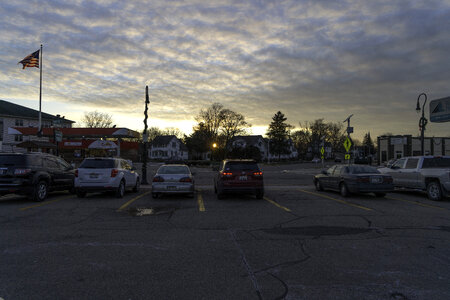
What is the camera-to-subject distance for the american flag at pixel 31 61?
26378mm

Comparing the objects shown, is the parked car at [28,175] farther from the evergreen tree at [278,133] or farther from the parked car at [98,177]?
the evergreen tree at [278,133]

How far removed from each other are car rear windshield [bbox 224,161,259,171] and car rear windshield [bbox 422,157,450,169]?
7392 mm

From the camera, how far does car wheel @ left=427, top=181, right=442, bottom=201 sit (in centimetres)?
1248

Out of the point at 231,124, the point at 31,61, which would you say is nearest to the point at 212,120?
the point at 231,124

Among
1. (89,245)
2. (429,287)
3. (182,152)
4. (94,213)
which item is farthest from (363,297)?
(182,152)

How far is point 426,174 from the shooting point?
514 inches

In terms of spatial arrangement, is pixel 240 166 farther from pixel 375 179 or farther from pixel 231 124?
pixel 231 124

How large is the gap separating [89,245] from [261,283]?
11.4 ft

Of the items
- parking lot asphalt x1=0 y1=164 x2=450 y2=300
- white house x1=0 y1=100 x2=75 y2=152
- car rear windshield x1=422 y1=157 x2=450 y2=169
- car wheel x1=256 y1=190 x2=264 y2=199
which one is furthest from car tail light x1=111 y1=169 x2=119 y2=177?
white house x1=0 y1=100 x2=75 y2=152

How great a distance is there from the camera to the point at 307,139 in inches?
3821

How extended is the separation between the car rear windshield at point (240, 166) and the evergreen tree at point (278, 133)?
72.4 m

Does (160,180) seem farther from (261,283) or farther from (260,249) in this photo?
(261,283)

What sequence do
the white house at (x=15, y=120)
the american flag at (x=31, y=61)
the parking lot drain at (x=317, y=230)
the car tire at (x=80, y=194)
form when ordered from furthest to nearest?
the white house at (x=15, y=120)
the american flag at (x=31, y=61)
the car tire at (x=80, y=194)
the parking lot drain at (x=317, y=230)

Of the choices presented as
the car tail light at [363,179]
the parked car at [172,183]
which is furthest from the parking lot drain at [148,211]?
the car tail light at [363,179]
